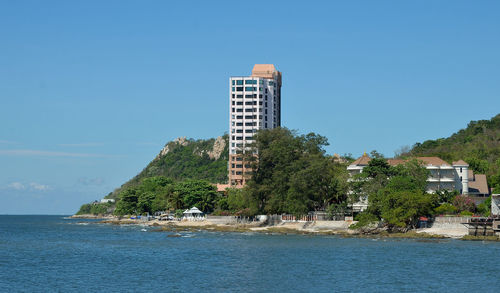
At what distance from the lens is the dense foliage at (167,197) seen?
457ft

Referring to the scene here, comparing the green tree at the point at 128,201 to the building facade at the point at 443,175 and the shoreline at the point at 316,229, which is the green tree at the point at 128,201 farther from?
the building facade at the point at 443,175

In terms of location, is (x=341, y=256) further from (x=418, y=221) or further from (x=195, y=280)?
(x=418, y=221)

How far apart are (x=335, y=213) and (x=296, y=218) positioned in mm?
8479

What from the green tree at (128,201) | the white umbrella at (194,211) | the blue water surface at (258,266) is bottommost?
the blue water surface at (258,266)

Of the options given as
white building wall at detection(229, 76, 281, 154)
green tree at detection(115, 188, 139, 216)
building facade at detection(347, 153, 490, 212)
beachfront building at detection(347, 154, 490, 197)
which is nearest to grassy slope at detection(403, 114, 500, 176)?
beachfront building at detection(347, 154, 490, 197)

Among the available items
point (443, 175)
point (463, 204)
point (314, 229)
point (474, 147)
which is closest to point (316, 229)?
point (314, 229)

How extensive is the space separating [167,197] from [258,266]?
320ft

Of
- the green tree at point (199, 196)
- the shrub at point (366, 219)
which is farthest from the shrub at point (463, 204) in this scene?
the green tree at point (199, 196)

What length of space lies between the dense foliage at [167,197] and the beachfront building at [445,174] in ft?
129

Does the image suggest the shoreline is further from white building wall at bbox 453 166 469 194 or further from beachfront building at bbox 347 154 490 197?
white building wall at bbox 453 166 469 194

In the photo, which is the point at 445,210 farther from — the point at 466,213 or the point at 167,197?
the point at 167,197

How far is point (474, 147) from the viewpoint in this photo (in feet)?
513

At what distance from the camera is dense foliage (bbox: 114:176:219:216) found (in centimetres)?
13938

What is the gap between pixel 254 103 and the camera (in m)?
184
